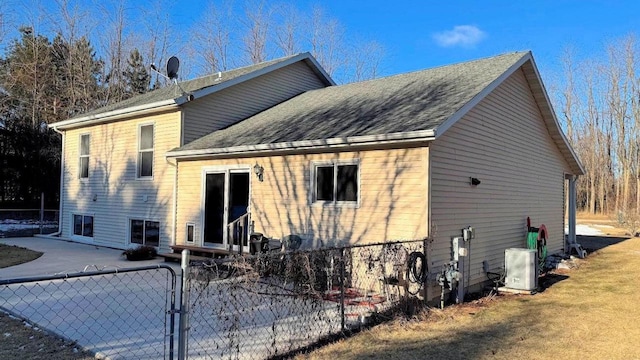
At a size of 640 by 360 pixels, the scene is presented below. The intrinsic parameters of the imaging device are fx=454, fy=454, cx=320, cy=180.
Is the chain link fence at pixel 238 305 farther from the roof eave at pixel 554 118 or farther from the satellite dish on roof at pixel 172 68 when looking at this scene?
the satellite dish on roof at pixel 172 68

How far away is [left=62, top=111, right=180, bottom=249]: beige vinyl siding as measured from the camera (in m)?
12.8

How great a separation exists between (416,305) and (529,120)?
23.5 ft

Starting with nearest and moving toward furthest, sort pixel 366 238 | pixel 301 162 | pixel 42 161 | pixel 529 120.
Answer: pixel 366 238, pixel 301 162, pixel 529 120, pixel 42 161

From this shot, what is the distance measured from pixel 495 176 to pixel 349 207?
11.7 feet

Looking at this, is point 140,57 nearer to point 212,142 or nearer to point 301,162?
point 212,142

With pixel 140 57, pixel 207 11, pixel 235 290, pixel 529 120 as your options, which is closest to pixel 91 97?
pixel 140 57

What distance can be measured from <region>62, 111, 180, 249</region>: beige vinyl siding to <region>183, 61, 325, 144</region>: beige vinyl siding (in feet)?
1.83

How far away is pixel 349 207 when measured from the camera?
863 centimetres

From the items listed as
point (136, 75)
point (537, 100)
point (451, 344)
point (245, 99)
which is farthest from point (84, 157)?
point (136, 75)

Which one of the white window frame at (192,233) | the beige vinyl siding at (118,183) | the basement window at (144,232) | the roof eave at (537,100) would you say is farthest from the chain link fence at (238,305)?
the beige vinyl siding at (118,183)

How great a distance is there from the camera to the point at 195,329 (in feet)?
18.6

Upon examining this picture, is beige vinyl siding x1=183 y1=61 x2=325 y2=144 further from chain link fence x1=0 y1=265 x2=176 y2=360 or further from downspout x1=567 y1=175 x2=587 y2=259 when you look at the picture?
downspout x1=567 y1=175 x2=587 y2=259

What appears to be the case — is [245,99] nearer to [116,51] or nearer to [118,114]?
[118,114]

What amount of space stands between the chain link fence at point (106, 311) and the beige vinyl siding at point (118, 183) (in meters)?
4.13
